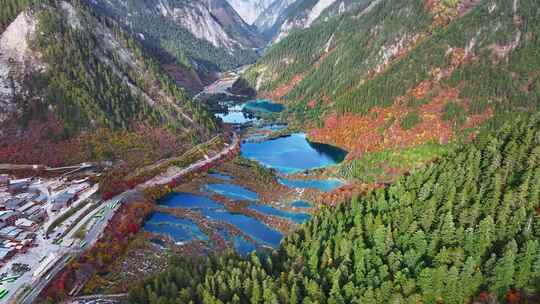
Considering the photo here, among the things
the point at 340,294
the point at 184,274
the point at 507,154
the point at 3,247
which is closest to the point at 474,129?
the point at 507,154

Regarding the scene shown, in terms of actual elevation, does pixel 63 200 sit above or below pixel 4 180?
below

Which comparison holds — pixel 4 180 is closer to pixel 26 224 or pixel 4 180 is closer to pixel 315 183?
pixel 26 224

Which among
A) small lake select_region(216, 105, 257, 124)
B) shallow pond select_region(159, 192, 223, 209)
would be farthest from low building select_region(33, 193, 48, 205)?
small lake select_region(216, 105, 257, 124)

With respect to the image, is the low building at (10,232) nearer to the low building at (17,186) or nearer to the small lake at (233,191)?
the low building at (17,186)

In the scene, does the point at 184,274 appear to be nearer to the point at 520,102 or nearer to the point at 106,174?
the point at 106,174

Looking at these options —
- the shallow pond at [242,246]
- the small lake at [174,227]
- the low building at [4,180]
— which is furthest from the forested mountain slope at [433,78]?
the low building at [4,180]

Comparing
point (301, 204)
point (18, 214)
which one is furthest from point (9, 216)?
point (301, 204)
